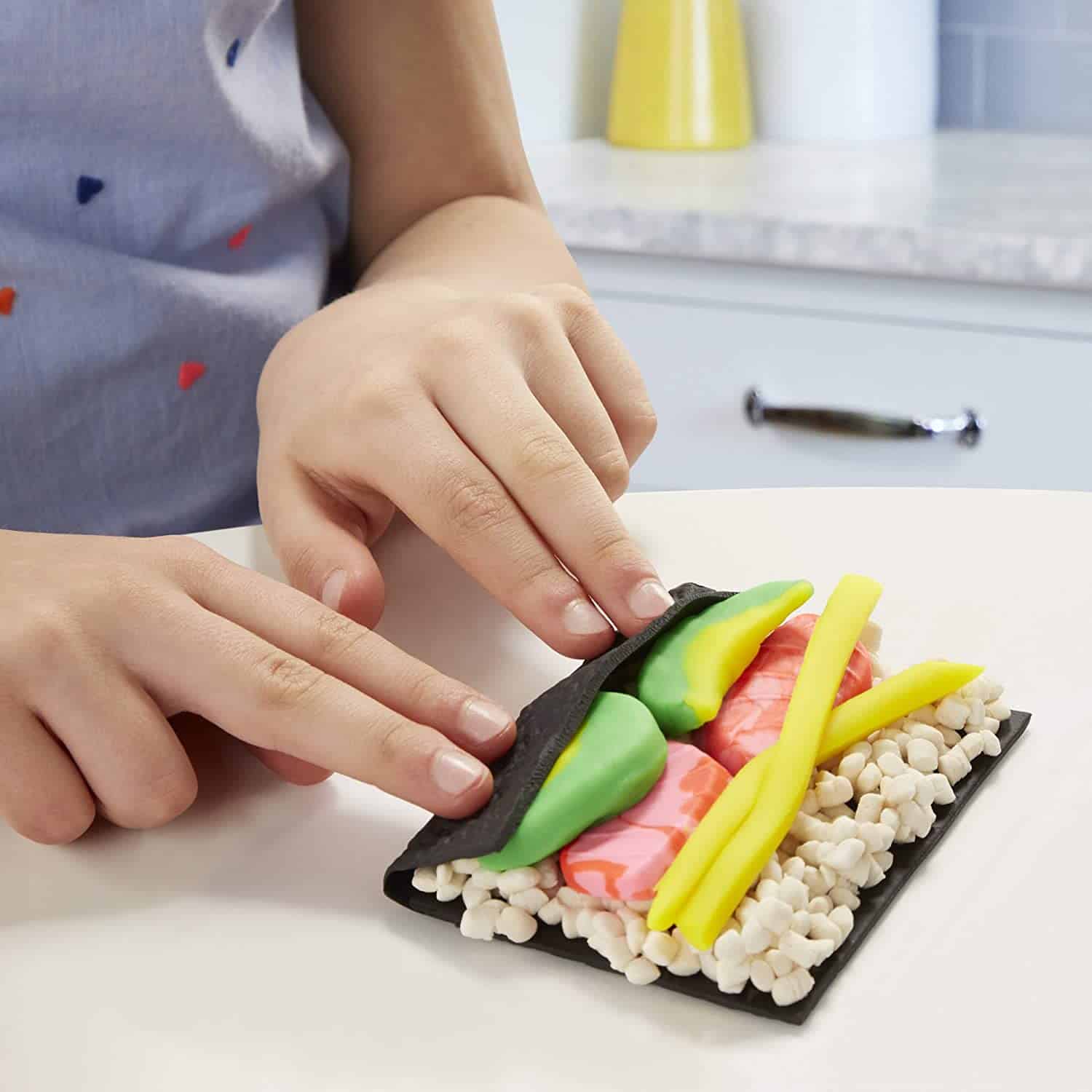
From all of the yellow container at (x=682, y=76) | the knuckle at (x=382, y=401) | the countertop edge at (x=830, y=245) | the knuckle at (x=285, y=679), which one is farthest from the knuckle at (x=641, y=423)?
the yellow container at (x=682, y=76)

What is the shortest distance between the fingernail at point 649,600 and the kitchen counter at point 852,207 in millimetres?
761

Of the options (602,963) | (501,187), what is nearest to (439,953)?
(602,963)

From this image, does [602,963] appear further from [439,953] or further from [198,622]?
[198,622]

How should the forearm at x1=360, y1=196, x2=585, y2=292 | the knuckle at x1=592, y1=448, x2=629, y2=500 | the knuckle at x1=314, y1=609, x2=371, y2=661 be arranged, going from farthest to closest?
the forearm at x1=360, y1=196, x2=585, y2=292, the knuckle at x1=592, y1=448, x2=629, y2=500, the knuckle at x1=314, y1=609, x2=371, y2=661

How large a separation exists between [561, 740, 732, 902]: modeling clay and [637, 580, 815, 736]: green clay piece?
0.02 meters

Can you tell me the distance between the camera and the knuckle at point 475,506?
1.60 ft

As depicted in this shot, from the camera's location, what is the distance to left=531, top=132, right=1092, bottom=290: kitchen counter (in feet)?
3.72

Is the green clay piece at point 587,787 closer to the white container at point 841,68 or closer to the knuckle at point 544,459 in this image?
the knuckle at point 544,459

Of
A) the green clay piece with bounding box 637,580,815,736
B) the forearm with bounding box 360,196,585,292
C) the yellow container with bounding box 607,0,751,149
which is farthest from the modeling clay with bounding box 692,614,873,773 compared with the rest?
the yellow container with bounding box 607,0,751,149

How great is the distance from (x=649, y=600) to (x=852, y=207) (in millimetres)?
848

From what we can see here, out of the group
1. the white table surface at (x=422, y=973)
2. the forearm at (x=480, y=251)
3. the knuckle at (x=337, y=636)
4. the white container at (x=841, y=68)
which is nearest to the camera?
the white table surface at (x=422, y=973)

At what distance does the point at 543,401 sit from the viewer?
54cm

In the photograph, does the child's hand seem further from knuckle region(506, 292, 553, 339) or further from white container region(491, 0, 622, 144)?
white container region(491, 0, 622, 144)

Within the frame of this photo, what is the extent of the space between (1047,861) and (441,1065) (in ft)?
0.55
